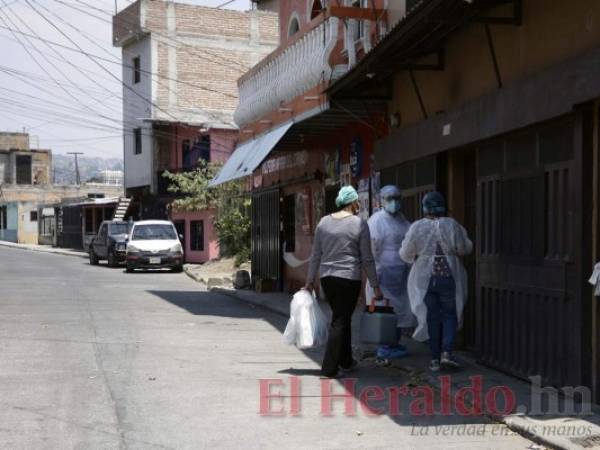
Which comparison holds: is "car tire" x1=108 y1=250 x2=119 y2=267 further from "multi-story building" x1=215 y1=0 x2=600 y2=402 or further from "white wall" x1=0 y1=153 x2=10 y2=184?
"white wall" x1=0 y1=153 x2=10 y2=184

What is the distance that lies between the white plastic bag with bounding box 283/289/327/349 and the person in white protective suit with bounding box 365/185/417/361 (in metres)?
1.04

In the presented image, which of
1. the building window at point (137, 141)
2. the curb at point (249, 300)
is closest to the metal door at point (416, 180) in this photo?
the curb at point (249, 300)

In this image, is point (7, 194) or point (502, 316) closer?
point (502, 316)

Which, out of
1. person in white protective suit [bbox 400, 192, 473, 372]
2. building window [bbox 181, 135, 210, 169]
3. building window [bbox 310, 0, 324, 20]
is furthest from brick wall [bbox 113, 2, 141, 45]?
person in white protective suit [bbox 400, 192, 473, 372]

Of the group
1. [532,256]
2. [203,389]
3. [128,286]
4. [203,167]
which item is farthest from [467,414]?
[203,167]

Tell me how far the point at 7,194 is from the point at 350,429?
67.8 metres

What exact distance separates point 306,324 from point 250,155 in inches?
288

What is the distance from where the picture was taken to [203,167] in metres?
37.0

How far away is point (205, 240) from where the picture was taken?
34.8 meters

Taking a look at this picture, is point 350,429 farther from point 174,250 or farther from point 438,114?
point 174,250

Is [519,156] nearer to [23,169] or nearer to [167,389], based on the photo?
[167,389]

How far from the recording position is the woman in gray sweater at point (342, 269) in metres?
8.15

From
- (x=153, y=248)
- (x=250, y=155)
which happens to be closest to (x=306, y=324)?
(x=250, y=155)

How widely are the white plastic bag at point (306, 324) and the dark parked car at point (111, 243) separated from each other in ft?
79.8
